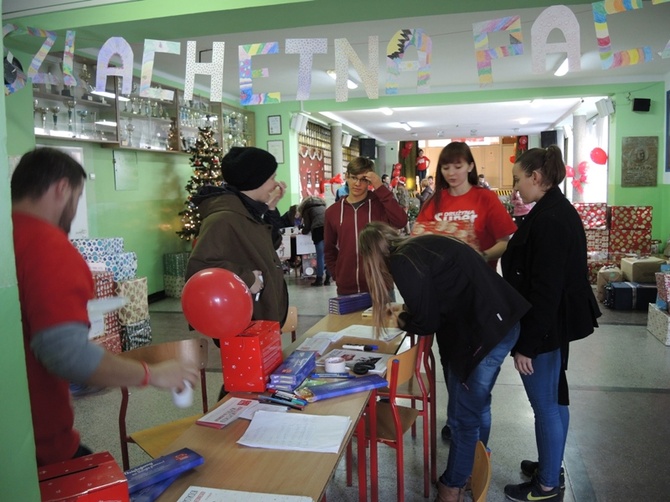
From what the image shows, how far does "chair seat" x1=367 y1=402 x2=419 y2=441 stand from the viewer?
2354 mm

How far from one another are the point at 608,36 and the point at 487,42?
66 centimetres

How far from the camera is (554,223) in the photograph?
84.4 inches

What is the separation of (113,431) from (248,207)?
1912 millimetres

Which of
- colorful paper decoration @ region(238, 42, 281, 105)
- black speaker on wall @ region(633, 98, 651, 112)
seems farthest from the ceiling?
colorful paper decoration @ region(238, 42, 281, 105)

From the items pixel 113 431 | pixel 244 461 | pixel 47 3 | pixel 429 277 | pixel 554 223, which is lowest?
pixel 113 431

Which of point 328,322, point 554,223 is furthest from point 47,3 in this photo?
point 554,223

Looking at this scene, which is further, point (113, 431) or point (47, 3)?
point (47, 3)

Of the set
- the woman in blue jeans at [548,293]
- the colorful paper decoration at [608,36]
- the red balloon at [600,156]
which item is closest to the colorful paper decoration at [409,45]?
the colorful paper decoration at [608,36]

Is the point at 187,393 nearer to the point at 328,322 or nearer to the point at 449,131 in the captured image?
the point at 328,322

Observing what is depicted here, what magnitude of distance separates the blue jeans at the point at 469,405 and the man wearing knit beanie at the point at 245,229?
884 millimetres

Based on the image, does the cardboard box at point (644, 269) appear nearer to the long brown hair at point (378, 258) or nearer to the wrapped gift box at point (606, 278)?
the wrapped gift box at point (606, 278)

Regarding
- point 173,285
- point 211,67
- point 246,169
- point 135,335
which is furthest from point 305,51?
point 173,285

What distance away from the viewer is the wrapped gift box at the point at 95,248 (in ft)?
16.9

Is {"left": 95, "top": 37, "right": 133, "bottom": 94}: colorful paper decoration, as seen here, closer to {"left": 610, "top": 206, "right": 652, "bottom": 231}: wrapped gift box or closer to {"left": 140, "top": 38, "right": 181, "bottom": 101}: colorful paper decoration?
{"left": 140, "top": 38, "right": 181, "bottom": 101}: colorful paper decoration
